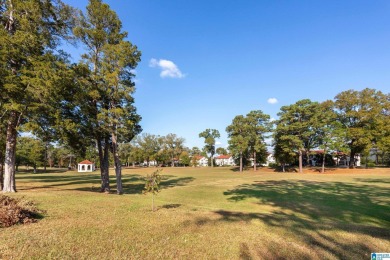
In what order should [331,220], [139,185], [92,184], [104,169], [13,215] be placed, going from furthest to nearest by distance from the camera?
[139,185] < [92,184] < [104,169] < [331,220] < [13,215]

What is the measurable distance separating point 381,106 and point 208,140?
59611 mm

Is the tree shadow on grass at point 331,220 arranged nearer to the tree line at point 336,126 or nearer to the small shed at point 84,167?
the tree line at point 336,126

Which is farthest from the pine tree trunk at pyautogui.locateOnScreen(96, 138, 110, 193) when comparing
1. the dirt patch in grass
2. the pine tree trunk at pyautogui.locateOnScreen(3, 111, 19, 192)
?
the dirt patch in grass

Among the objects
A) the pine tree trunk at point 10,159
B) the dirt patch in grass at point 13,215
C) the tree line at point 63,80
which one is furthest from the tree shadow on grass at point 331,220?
the pine tree trunk at point 10,159

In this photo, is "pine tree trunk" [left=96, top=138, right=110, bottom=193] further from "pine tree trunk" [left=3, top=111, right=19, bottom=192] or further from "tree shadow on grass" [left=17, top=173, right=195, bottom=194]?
"pine tree trunk" [left=3, top=111, right=19, bottom=192]

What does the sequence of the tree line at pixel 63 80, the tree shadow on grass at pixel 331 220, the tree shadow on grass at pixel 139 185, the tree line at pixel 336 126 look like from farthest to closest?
1. the tree line at pixel 336 126
2. the tree shadow on grass at pixel 139 185
3. the tree line at pixel 63 80
4. the tree shadow on grass at pixel 331 220

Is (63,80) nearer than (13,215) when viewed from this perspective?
No

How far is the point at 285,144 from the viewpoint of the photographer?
160 ft

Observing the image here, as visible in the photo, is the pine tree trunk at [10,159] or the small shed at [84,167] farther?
the small shed at [84,167]

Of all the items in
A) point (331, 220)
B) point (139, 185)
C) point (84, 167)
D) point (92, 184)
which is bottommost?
point (84, 167)

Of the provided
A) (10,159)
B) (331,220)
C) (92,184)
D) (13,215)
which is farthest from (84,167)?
(331,220)

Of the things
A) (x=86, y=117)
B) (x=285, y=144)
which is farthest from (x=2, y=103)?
(x=285, y=144)

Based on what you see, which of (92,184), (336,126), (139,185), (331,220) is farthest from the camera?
(336,126)

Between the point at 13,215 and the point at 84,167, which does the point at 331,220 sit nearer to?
the point at 13,215
